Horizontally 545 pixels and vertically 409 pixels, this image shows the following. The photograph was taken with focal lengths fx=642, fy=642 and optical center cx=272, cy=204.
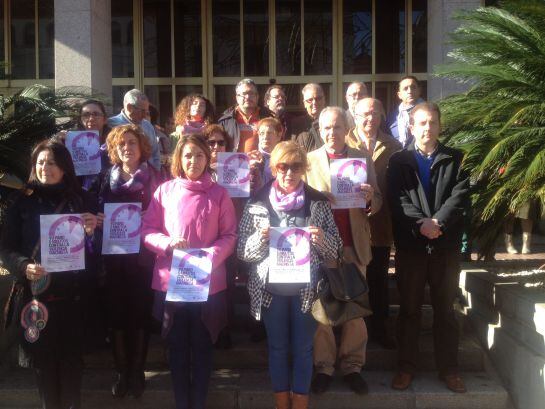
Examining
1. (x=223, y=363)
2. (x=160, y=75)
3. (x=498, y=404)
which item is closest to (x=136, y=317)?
(x=223, y=363)

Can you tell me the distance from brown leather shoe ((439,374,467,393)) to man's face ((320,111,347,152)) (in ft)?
6.10

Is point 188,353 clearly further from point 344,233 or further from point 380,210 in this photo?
point 380,210

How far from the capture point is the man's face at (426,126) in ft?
14.7

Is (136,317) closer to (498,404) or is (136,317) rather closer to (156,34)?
(498,404)

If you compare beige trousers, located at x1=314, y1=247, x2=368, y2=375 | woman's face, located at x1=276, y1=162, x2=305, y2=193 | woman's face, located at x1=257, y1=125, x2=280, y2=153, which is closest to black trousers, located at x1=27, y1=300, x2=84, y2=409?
woman's face, located at x1=276, y1=162, x2=305, y2=193

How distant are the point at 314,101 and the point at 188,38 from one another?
5658 mm

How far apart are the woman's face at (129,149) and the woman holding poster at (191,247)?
357 mm

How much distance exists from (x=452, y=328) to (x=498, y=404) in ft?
2.18

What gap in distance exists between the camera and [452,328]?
15.1 feet

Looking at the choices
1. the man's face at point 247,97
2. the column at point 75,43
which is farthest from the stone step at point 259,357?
the column at point 75,43

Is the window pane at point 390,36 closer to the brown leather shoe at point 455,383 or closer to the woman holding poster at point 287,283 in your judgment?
the brown leather shoe at point 455,383

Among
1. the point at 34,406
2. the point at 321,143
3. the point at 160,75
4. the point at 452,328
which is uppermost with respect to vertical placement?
the point at 160,75

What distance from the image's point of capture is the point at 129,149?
4.41 metres

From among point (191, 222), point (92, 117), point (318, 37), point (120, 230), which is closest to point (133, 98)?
point (92, 117)
